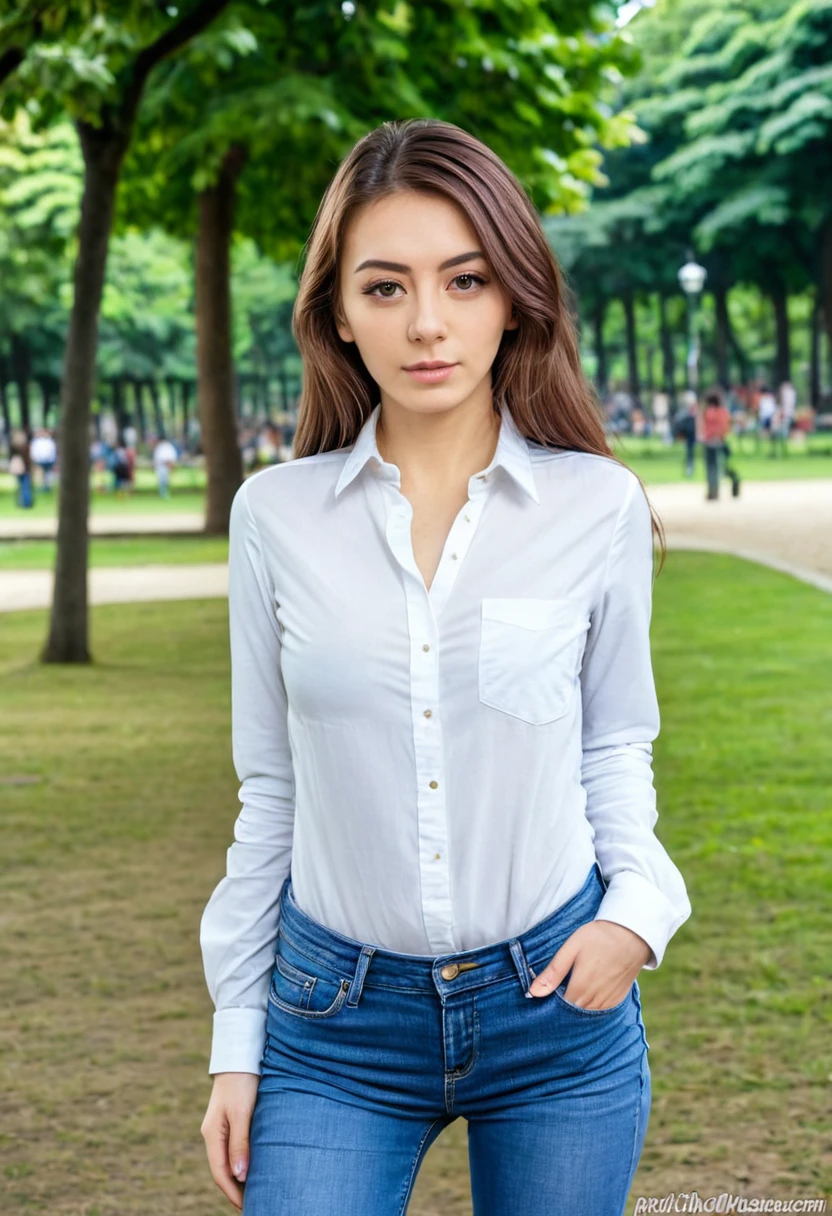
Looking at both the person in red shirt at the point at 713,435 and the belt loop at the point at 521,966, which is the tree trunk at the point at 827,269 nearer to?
the person in red shirt at the point at 713,435

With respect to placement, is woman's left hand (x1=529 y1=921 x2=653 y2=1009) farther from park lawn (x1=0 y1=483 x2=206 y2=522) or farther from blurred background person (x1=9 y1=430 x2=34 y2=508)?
blurred background person (x1=9 y1=430 x2=34 y2=508)

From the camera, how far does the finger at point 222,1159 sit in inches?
87.2

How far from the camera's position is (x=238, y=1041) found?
2248mm

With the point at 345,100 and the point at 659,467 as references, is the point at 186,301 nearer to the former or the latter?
the point at 659,467

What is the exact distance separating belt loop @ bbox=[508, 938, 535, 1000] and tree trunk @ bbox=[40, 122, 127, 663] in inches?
450

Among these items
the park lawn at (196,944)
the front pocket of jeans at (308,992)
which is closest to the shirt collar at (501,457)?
the front pocket of jeans at (308,992)

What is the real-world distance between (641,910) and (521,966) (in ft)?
0.57

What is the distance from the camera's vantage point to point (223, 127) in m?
17.0

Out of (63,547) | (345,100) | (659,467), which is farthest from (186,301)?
(63,547)

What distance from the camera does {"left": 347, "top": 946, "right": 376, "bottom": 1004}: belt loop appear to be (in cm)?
217

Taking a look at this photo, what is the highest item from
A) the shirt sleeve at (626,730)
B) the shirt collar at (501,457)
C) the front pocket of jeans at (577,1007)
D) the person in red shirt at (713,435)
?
the shirt collar at (501,457)

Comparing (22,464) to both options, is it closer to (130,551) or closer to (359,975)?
(130,551)

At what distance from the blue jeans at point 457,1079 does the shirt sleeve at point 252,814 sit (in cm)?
12

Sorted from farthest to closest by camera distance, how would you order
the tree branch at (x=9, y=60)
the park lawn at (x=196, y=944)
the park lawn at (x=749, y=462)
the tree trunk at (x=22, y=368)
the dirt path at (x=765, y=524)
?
1. the tree trunk at (x=22, y=368)
2. the park lawn at (x=749, y=462)
3. the dirt path at (x=765, y=524)
4. the tree branch at (x=9, y=60)
5. the park lawn at (x=196, y=944)
